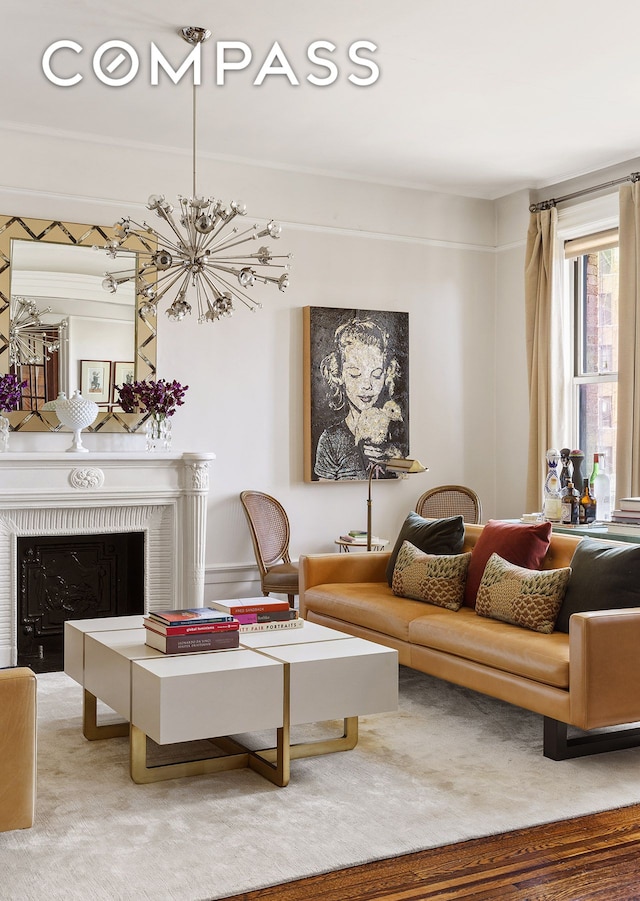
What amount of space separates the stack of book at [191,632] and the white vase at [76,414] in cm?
219

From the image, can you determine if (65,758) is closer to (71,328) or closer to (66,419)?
(66,419)

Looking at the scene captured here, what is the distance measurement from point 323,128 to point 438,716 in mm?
3398

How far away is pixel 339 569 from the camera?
520 cm

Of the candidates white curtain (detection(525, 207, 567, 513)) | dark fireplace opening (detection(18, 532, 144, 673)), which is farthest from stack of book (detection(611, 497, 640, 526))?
dark fireplace opening (detection(18, 532, 144, 673))

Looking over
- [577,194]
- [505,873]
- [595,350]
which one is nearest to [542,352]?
[595,350]

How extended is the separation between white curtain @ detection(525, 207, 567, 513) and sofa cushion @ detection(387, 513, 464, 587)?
1.73 meters

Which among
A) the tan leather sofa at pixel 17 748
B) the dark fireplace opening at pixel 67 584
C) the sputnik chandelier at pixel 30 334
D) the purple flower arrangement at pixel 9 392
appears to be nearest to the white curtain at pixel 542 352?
the dark fireplace opening at pixel 67 584

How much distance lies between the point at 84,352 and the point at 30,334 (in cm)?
32

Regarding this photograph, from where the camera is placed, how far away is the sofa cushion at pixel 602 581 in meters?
3.69

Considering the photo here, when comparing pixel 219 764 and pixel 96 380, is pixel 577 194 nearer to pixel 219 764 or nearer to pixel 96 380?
pixel 96 380

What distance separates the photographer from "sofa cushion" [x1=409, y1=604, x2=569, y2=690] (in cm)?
348

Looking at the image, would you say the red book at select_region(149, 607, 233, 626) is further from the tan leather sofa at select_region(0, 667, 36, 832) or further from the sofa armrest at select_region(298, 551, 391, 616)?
the sofa armrest at select_region(298, 551, 391, 616)

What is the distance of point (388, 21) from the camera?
4.06m

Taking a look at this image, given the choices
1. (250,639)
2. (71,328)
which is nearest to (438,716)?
(250,639)
